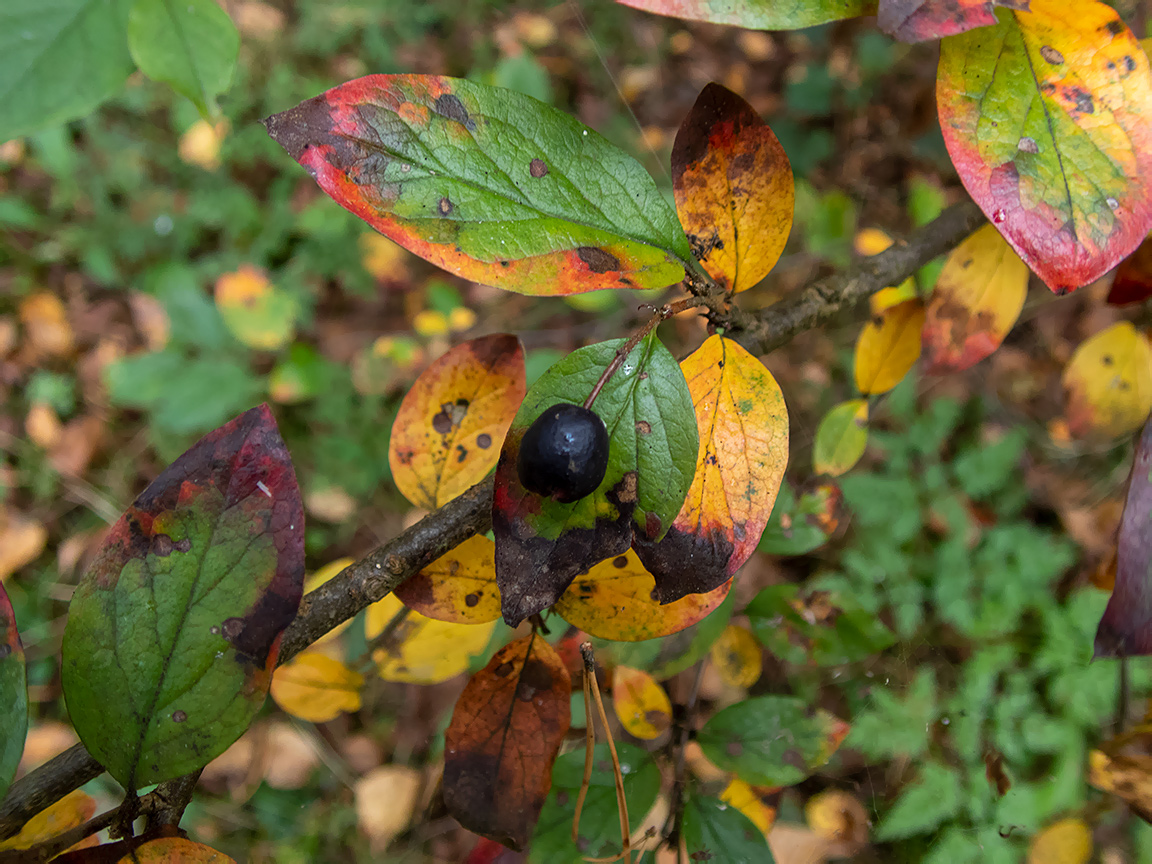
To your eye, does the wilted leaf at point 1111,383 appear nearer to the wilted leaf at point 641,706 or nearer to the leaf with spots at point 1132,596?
the leaf with spots at point 1132,596

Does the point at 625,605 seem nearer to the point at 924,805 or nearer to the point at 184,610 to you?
the point at 184,610

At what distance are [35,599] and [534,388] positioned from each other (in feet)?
8.76

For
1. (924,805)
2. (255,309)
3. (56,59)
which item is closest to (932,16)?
(56,59)

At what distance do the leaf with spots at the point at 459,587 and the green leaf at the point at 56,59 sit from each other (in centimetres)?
81

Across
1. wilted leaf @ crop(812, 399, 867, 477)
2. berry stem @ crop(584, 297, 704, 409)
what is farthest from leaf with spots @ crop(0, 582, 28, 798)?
wilted leaf @ crop(812, 399, 867, 477)

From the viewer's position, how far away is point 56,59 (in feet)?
3.00

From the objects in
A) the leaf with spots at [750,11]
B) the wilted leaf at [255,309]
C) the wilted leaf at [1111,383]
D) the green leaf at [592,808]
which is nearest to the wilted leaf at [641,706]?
the green leaf at [592,808]

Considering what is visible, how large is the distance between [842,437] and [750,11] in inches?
29.0

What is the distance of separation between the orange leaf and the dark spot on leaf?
77 cm

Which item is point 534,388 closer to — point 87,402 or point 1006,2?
point 1006,2

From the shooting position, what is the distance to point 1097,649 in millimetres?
556

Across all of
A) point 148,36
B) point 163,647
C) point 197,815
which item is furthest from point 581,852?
point 197,815

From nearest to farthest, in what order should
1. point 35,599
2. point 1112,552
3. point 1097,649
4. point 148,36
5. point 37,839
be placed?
point 1097,649 → point 37,839 → point 148,36 → point 1112,552 → point 35,599

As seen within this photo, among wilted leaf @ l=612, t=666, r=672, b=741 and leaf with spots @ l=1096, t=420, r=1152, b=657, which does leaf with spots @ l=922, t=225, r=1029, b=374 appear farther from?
wilted leaf @ l=612, t=666, r=672, b=741
